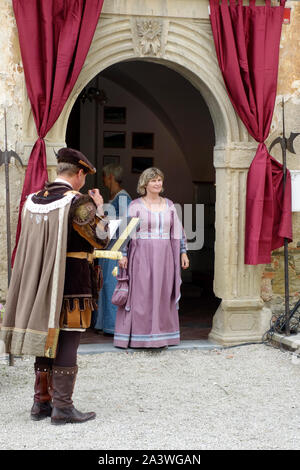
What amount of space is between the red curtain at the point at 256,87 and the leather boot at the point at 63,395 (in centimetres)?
282

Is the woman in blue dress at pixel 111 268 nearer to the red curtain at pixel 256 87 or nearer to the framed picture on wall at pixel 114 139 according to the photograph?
the red curtain at pixel 256 87

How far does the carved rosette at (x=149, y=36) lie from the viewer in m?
7.25

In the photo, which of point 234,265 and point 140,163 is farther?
point 140,163

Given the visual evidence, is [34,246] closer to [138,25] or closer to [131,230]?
[131,230]

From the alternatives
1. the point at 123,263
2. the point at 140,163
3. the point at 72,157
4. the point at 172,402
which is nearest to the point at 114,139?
the point at 140,163

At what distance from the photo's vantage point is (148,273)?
7270mm

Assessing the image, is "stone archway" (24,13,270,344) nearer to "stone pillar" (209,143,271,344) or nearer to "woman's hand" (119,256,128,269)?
"stone pillar" (209,143,271,344)

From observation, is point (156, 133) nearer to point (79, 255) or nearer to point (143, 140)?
point (143, 140)

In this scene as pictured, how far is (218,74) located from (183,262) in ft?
5.75

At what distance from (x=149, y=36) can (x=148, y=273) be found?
6.93ft

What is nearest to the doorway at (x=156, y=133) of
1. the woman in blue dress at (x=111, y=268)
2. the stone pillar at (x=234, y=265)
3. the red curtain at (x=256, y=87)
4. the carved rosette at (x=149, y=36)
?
the woman in blue dress at (x=111, y=268)

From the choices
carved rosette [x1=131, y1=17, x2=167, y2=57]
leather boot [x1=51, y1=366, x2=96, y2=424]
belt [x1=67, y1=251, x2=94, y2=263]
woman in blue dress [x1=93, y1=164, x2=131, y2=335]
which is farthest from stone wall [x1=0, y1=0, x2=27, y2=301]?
leather boot [x1=51, y1=366, x2=96, y2=424]

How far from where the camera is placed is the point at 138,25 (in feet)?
23.7

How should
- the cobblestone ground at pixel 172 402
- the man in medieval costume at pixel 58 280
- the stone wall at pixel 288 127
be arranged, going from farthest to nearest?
the stone wall at pixel 288 127
the man in medieval costume at pixel 58 280
the cobblestone ground at pixel 172 402
